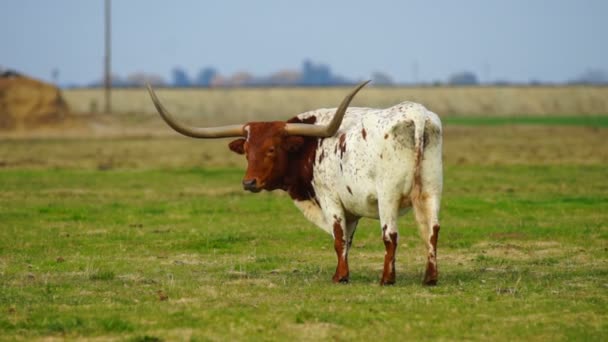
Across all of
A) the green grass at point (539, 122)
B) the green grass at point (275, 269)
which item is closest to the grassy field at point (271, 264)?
the green grass at point (275, 269)

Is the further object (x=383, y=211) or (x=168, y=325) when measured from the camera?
(x=383, y=211)

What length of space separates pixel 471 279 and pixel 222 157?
27699mm

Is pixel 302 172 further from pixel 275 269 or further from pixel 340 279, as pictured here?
pixel 340 279

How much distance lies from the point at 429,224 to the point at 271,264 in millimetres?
2825

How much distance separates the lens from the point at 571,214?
2036 cm

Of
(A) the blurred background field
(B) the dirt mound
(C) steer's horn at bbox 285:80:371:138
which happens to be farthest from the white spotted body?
(A) the blurred background field

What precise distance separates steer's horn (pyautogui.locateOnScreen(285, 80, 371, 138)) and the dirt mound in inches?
1725

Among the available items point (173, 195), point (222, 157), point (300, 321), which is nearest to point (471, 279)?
point (300, 321)

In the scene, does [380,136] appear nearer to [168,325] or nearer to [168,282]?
[168,282]

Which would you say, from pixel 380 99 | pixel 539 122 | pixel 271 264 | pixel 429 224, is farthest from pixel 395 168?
pixel 380 99

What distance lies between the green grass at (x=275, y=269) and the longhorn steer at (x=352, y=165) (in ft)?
2.01

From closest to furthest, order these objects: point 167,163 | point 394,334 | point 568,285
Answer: point 394,334, point 568,285, point 167,163

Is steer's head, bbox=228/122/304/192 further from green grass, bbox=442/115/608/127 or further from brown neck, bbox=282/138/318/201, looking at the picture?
green grass, bbox=442/115/608/127

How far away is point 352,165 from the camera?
510 inches
